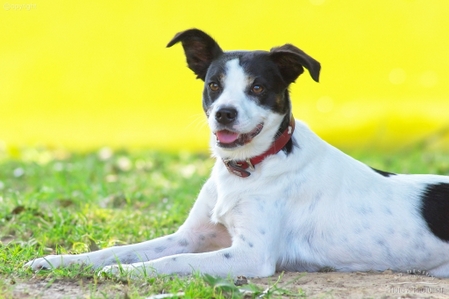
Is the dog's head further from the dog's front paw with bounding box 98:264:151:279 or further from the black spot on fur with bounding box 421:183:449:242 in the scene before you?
the black spot on fur with bounding box 421:183:449:242

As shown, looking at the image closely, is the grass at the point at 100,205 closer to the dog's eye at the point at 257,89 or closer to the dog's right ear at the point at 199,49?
the dog's eye at the point at 257,89

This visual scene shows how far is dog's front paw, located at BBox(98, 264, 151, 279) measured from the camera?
4.05 m

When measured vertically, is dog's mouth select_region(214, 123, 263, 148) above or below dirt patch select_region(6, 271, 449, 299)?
above

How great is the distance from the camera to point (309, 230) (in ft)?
15.0

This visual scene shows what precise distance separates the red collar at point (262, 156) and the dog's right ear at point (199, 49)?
2.34ft

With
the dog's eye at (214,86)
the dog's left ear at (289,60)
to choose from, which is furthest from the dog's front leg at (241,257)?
the dog's left ear at (289,60)

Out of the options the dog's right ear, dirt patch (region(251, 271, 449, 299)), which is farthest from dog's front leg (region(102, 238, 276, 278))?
the dog's right ear

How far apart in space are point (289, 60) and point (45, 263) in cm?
200

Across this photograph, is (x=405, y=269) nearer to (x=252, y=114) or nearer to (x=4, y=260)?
(x=252, y=114)

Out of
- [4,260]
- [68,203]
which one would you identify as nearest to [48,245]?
[4,260]

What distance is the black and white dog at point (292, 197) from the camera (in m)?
4.44

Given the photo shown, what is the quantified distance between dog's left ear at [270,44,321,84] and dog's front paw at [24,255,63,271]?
185 cm

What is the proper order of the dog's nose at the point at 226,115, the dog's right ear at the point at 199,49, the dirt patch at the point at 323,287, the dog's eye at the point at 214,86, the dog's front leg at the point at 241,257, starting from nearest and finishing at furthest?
the dirt patch at the point at 323,287, the dog's front leg at the point at 241,257, the dog's nose at the point at 226,115, the dog's eye at the point at 214,86, the dog's right ear at the point at 199,49

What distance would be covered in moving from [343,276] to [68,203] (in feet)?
10.3
